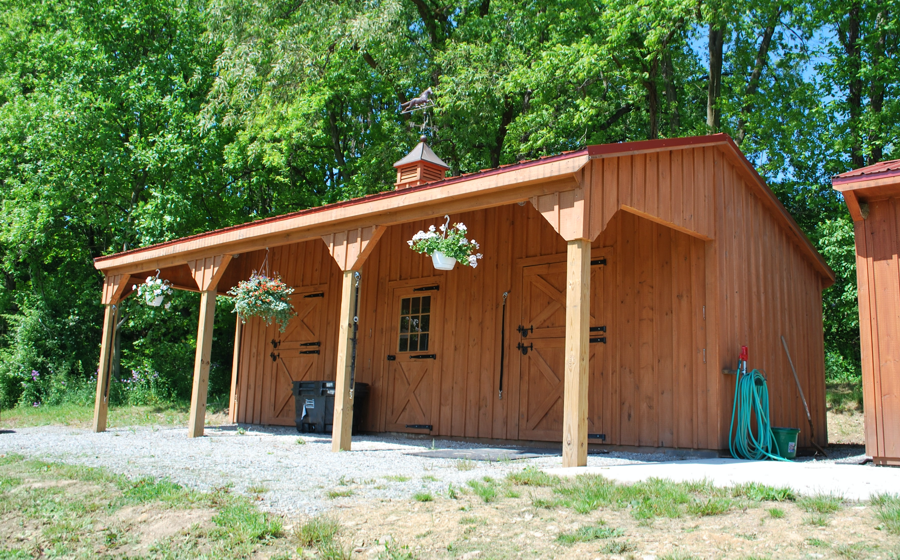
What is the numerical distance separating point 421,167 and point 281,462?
4.83 metres

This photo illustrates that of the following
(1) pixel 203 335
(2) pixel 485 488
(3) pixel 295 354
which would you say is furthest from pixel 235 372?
(2) pixel 485 488

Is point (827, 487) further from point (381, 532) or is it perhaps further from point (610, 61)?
point (610, 61)

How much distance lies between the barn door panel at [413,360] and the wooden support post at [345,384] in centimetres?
212

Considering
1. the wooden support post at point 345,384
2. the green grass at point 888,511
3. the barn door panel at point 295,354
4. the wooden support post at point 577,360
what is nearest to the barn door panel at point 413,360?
the barn door panel at point 295,354

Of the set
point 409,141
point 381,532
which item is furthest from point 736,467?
point 409,141

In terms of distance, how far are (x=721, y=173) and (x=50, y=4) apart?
60.4 ft

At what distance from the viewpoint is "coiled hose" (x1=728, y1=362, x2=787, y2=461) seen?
7.02 m

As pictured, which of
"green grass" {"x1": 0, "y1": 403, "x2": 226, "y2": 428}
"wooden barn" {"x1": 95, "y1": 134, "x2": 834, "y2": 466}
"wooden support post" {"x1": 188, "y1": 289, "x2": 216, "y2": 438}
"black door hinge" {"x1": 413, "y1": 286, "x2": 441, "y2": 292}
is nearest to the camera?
"wooden barn" {"x1": 95, "y1": 134, "x2": 834, "y2": 466}

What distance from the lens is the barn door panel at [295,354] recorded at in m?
11.2

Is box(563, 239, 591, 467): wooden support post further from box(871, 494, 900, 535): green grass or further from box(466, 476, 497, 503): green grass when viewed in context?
box(871, 494, 900, 535): green grass

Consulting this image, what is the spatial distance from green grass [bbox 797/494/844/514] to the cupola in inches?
263

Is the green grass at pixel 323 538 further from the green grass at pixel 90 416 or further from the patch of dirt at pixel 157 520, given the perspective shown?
the green grass at pixel 90 416

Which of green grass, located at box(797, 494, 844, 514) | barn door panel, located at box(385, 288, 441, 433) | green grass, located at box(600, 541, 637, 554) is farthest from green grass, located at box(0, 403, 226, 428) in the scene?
green grass, located at box(797, 494, 844, 514)

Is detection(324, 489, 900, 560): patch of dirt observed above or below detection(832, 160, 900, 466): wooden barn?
below
